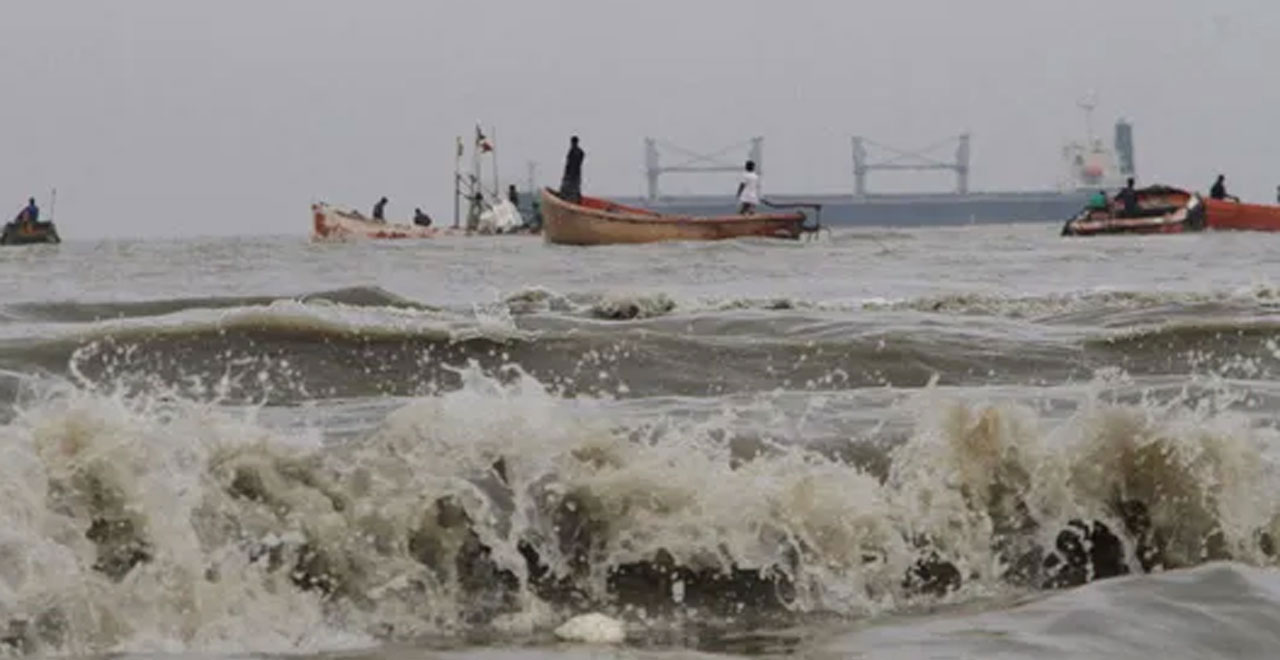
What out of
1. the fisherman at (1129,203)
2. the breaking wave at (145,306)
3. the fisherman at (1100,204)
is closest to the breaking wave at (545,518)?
the breaking wave at (145,306)

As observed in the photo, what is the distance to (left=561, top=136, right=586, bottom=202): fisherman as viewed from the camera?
1430 inches

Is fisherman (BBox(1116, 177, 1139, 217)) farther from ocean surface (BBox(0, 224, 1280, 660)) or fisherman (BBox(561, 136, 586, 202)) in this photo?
ocean surface (BBox(0, 224, 1280, 660))

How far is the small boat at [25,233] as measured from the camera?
193 ft

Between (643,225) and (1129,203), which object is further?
(1129,203)

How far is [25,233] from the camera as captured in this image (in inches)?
2322

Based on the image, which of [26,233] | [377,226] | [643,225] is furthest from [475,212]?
[643,225]

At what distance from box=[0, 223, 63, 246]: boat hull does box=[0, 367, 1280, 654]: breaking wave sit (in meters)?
54.6

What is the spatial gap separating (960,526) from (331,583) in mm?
1743

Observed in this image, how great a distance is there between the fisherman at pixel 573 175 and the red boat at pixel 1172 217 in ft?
37.9

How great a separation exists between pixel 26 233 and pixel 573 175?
25870mm

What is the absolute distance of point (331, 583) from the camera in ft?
16.8

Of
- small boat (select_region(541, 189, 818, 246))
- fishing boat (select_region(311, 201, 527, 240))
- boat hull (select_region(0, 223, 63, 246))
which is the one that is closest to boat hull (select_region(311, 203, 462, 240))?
fishing boat (select_region(311, 201, 527, 240))

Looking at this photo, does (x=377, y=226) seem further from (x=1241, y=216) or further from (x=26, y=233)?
(x=1241, y=216)

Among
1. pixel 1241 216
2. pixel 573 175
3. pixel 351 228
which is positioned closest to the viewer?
pixel 573 175
